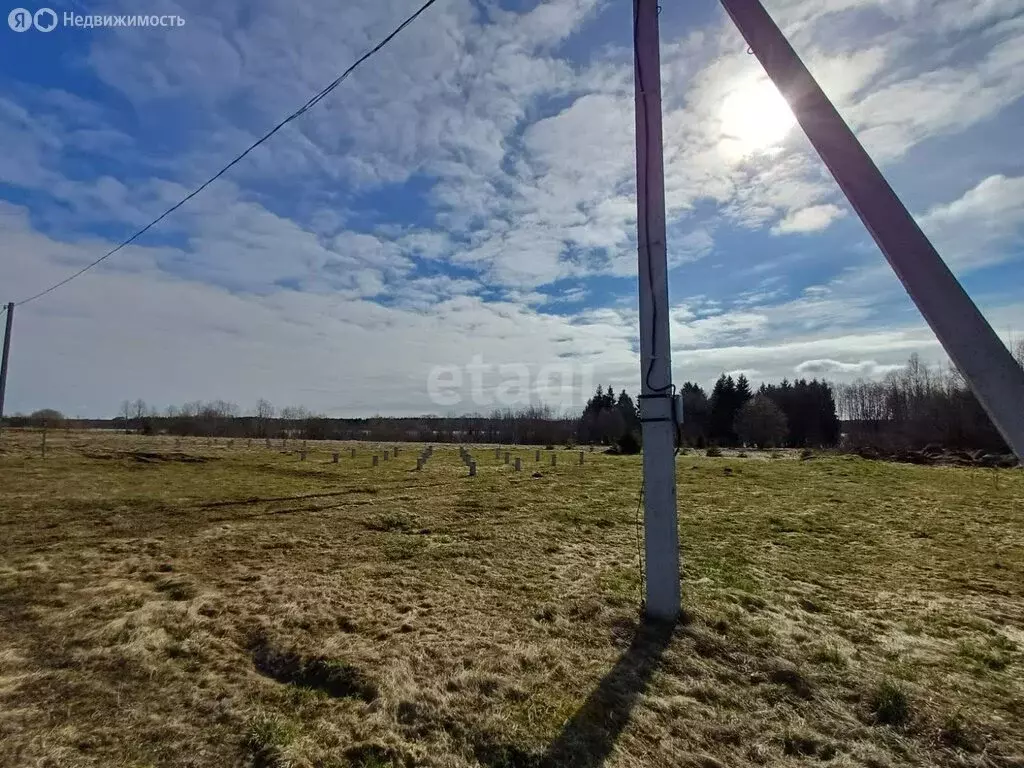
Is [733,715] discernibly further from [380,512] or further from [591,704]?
[380,512]

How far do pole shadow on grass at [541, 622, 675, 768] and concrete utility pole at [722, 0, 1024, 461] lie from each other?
2.70m

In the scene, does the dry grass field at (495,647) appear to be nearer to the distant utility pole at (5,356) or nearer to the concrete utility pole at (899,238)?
the concrete utility pole at (899,238)

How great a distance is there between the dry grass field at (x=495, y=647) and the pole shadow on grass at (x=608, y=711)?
0.02m

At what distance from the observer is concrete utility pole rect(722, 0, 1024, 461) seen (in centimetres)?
288

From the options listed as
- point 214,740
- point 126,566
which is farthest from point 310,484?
point 214,740

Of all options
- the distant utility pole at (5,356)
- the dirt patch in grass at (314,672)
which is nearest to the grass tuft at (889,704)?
the dirt patch in grass at (314,672)

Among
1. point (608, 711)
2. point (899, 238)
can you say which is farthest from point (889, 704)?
point (899, 238)

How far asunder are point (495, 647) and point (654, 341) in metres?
2.98

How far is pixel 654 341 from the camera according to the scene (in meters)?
4.74

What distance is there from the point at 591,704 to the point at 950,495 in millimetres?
16972

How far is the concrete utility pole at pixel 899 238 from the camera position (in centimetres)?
288

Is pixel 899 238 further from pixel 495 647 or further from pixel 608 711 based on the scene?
pixel 495 647

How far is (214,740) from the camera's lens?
2.87 m

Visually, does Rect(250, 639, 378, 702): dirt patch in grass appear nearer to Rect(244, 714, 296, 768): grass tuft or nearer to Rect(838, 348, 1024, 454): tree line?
Rect(244, 714, 296, 768): grass tuft
